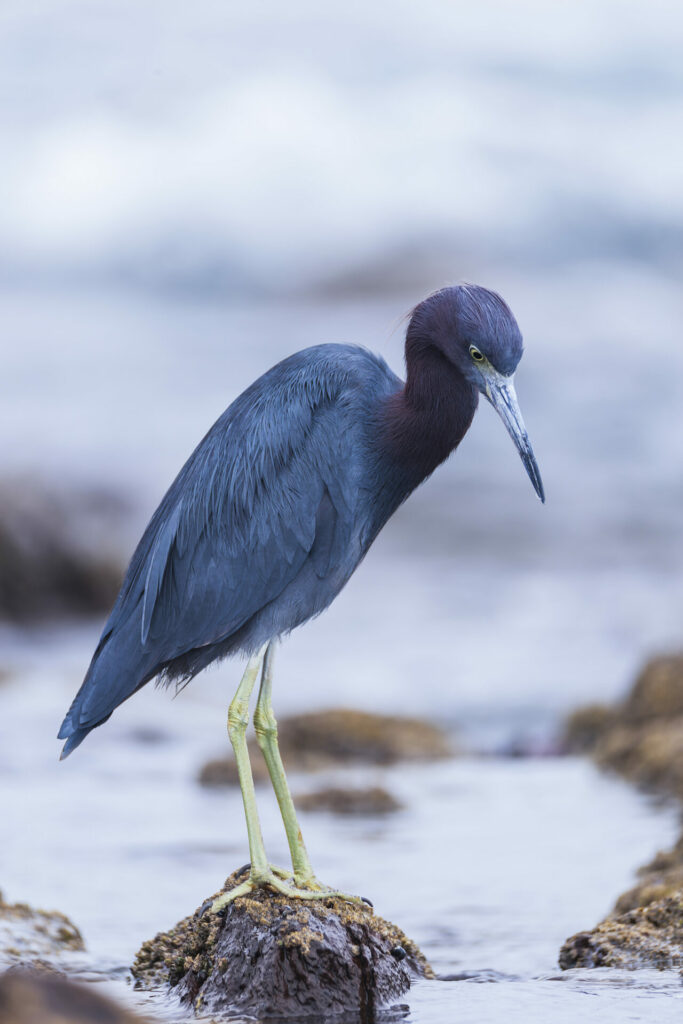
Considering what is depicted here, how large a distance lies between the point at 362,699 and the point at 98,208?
25.5 metres

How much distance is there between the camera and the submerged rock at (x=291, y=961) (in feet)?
15.7

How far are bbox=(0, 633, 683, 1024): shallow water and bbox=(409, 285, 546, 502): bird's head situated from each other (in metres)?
1.90

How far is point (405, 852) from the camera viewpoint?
8289 millimetres

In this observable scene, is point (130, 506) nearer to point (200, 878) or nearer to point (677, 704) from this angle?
point (677, 704)

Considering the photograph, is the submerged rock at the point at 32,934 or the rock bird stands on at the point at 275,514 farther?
the submerged rock at the point at 32,934

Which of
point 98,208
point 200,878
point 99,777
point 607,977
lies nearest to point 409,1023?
point 607,977

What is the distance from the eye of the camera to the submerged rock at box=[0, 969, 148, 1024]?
2.98 meters

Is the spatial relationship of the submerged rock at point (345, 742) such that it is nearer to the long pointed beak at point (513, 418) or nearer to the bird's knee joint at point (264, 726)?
the bird's knee joint at point (264, 726)

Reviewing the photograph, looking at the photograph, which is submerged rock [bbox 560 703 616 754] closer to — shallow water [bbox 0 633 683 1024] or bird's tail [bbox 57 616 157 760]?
shallow water [bbox 0 633 683 1024]

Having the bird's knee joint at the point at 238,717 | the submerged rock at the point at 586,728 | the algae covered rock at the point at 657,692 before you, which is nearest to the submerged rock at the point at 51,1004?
the bird's knee joint at the point at 238,717

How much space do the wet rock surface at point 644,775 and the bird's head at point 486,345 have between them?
1.76 meters

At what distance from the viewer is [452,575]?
61.3 ft

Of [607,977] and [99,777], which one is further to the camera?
[99,777]

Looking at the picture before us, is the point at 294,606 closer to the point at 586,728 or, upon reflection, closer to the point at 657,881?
the point at 657,881
